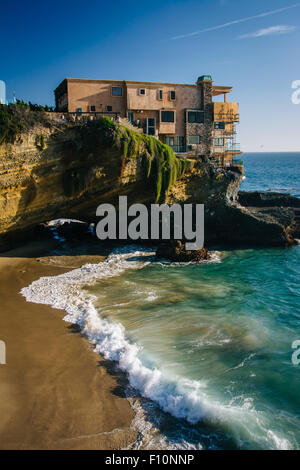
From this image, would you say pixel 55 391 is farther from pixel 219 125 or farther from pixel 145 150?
pixel 219 125

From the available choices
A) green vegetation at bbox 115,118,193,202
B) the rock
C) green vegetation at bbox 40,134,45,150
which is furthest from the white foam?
green vegetation at bbox 40,134,45,150

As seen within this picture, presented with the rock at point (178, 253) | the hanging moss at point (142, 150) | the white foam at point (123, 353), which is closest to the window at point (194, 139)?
the hanging moss at point (142, 150)

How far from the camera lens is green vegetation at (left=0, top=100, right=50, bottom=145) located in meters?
15.7

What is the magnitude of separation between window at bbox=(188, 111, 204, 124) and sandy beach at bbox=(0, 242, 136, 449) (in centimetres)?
2391

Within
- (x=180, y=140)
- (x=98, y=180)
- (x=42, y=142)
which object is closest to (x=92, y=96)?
(x=180, y=140)

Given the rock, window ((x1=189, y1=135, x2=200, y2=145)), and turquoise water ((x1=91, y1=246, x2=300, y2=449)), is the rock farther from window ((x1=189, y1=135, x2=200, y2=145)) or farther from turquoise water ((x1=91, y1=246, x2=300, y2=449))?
window ((x1=189, y1=135, x2=200, y2=145))

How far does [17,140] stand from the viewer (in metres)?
16.2

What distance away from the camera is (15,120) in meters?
16.1

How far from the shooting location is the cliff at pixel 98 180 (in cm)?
1722

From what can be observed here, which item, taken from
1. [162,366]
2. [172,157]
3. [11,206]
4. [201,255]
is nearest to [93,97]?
[172,157]

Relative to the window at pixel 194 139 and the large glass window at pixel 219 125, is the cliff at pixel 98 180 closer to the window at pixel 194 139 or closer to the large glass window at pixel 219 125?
the window at pixel 194 139

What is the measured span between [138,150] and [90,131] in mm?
3416

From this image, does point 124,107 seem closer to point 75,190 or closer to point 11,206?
point 75,190

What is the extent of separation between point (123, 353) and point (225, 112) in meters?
27.8
